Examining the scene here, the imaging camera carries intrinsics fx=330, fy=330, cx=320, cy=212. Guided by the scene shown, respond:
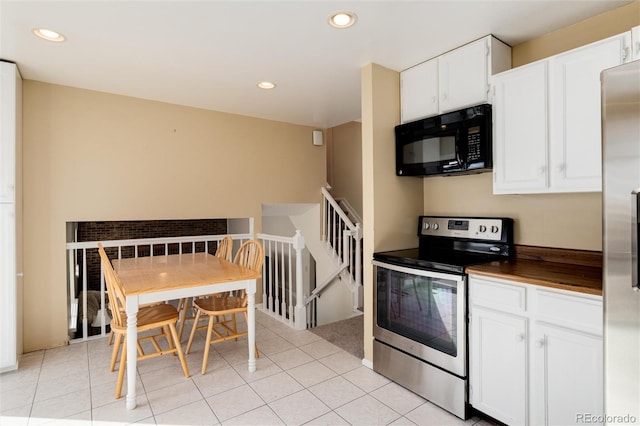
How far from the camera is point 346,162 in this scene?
19.0 feet

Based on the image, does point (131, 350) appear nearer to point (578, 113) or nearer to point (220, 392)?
point (220, 392)

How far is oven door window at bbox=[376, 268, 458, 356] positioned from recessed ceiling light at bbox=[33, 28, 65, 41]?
273 centimetres

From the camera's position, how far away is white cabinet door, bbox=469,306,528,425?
1742mm

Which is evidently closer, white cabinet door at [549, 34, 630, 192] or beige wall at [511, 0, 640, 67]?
white cabinet door at [549, 34, 630, 192]

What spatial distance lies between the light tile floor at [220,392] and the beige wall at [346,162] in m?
3.15

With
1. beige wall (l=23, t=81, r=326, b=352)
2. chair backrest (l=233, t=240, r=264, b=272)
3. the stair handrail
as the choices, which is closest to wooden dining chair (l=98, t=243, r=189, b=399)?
chair backrest (l=233, t=240, r=264, b=272)

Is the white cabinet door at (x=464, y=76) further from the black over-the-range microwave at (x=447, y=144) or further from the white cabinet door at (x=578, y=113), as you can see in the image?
the white cabinet door at (x=578, y=113)

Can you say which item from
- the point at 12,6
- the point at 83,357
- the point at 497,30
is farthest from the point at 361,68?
the point at 83,357

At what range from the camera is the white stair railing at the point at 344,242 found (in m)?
4.12

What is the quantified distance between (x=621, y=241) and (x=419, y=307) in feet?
4.36

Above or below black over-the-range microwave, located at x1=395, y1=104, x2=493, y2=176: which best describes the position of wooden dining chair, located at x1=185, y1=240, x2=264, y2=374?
below

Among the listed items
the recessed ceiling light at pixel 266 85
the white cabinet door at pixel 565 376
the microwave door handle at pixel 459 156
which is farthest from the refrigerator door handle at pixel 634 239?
the recessed ceiling light at pixel 266 85

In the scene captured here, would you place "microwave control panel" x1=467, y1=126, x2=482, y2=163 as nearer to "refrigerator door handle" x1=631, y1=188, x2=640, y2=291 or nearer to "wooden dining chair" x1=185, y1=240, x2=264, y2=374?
"refrigerator door handle" x1=631, y1=188, x2=640, y2=291

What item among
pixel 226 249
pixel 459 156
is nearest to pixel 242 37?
pixel 459 156
